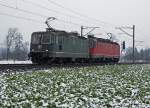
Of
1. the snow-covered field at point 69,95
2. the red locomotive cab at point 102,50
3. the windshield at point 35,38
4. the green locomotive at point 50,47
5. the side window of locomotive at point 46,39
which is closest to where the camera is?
the snow-covered field at point 69,95

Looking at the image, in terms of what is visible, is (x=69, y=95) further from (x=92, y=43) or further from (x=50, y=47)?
(x=92, y=43)

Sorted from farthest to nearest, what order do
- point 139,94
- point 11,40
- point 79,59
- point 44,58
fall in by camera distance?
point 11,40 → point 79,59 → point 44,58 → point 139,94

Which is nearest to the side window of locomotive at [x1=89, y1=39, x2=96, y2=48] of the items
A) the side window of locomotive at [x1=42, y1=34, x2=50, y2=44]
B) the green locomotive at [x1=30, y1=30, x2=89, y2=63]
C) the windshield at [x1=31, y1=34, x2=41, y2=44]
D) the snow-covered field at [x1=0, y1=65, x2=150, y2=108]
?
the green locomotive at [x1=30, y1=30, x2=89, y2=63]

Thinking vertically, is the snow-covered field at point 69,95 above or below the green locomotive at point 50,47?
below

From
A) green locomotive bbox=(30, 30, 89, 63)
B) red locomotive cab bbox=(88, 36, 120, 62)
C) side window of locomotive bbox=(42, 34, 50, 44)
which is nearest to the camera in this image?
green locomotive bbox=(30, 30, 89, 63)

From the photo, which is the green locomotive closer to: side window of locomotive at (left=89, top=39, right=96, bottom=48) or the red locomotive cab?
side window of locomotive at (left=89, top=39, right=96, bottom=48)

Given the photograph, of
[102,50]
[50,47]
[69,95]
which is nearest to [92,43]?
[102,50]

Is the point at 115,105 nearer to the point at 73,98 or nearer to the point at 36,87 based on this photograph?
the point at 73,98

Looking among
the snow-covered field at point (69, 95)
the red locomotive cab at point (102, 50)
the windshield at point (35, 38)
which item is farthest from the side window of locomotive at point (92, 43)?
the snow-covered field at point (69, 95)

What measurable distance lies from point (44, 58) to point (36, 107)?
22.1 metres

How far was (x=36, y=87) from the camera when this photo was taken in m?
15.5

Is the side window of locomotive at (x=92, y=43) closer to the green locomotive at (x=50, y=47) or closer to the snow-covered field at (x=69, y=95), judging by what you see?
the green locomotive at (x=50, y=47)

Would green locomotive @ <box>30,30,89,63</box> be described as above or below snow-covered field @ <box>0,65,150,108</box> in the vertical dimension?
above

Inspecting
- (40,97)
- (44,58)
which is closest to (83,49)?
(44,58)
